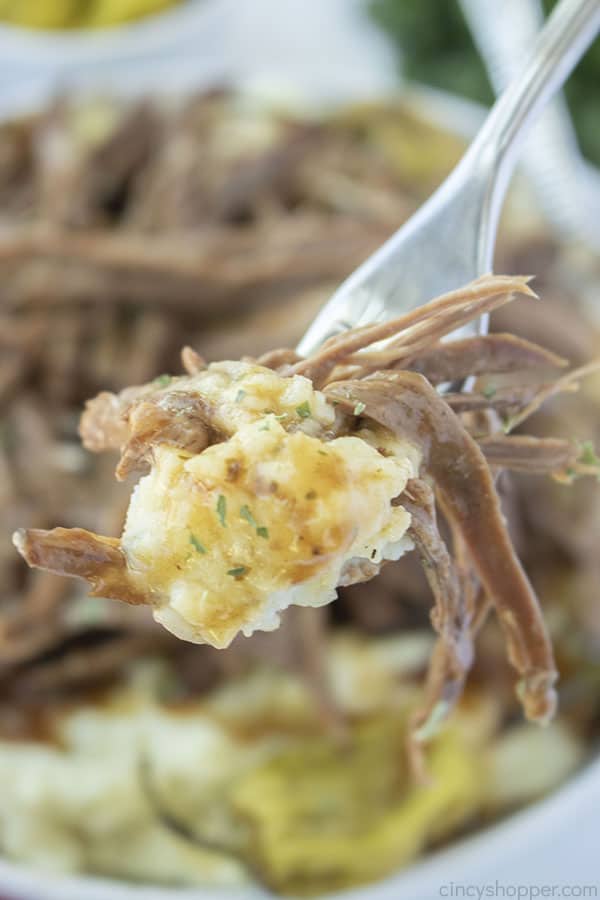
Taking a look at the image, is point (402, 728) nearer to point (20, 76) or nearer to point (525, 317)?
point (525, 317)

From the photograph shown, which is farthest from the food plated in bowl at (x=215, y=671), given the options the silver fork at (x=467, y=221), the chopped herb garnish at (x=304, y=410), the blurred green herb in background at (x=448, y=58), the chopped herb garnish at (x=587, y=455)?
the blurred green herb in background at (x=448, y=58)

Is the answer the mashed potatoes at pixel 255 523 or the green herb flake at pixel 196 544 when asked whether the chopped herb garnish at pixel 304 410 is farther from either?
the green herb flake at pixel 196 544

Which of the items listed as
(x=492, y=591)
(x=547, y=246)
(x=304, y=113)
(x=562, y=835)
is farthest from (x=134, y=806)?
(x=304, y=113)

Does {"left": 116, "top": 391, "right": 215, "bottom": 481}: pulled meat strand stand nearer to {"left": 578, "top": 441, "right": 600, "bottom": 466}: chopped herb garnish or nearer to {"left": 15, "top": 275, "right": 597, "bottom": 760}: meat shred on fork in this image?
{"left": 15, "top": 275, "right": 597, "bottom": 760}: meat shred on fork

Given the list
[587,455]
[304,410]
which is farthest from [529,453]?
[304,410]

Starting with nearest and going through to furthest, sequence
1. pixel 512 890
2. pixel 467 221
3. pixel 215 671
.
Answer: pixel 467 221
pixel 512 890
pixel 215 671

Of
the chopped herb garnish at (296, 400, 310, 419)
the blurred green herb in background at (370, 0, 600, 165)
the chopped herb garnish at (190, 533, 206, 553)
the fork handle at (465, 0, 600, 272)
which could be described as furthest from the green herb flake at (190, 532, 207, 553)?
the blurred green herb in background at (370, 0, 600, 165)

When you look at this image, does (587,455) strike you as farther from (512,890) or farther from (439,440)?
(512,890)
